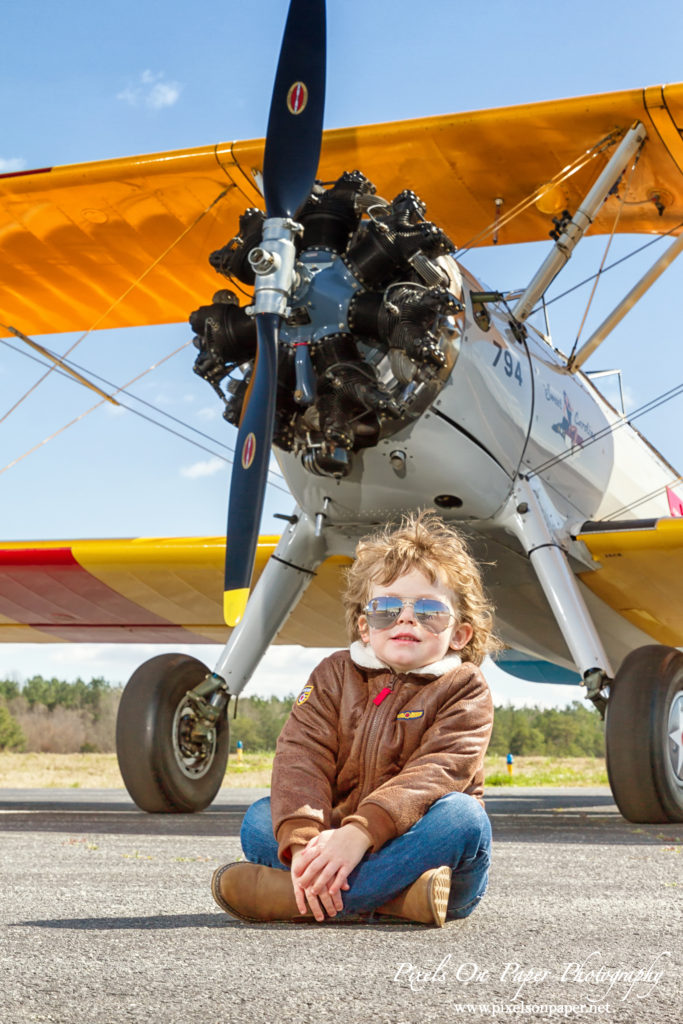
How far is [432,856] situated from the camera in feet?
6.43

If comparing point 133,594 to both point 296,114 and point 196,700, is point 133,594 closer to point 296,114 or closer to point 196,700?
point 196,700

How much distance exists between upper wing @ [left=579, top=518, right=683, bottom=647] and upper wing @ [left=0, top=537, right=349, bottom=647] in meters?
1.57

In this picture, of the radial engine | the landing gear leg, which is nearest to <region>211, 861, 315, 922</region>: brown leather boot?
the radial engine

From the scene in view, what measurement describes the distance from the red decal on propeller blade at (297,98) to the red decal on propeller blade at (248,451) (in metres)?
1.63

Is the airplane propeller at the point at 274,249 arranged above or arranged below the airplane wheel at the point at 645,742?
above

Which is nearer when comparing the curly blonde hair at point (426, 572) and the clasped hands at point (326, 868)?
the clasped hands at point (326, 868)

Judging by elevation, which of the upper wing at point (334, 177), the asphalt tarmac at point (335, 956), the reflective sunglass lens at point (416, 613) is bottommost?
the asphalt tarmac at point (335, 956)

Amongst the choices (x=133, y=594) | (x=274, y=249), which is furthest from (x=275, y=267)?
(x=133, y=594)

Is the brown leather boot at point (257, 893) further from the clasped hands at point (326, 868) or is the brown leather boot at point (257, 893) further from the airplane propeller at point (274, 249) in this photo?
the airplane propeller at point (274, 249)

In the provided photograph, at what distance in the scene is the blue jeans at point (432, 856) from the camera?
6.38 feet

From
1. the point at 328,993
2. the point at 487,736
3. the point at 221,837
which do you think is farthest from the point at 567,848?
the point at 328,993

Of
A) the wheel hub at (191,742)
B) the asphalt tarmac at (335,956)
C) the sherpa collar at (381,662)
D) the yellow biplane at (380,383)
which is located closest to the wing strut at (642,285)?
the yellow biplane at (380,383)

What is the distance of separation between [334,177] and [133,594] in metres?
3.43

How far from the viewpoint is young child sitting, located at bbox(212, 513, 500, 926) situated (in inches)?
76.4
